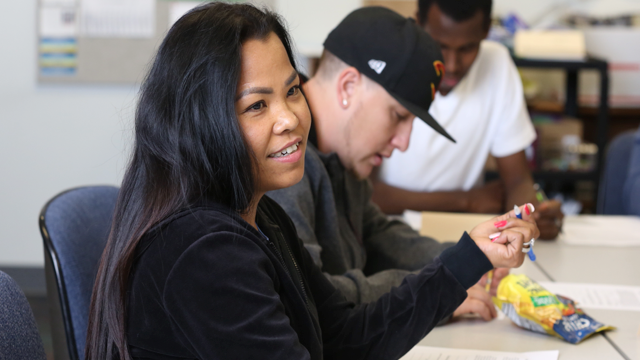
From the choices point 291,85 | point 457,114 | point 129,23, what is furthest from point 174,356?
point 129,23

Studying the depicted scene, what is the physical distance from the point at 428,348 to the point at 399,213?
869 millimetres

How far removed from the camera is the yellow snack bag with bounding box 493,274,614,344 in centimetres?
99

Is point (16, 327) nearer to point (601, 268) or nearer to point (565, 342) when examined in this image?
A: point (565, 342)

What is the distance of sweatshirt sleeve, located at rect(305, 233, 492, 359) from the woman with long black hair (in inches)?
4.5

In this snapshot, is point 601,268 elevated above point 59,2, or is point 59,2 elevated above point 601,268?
point 59,2

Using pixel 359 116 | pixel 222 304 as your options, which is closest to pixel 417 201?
pixel 359 116

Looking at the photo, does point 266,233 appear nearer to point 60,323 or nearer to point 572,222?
point 60,323

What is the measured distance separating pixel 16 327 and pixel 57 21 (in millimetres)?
2735

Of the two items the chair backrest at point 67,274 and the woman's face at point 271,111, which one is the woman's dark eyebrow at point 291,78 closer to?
the woman's face at point 271,111

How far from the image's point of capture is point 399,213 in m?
1.83

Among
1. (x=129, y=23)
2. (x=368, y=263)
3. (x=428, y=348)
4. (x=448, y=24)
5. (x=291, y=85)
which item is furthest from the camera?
(x=129, y=23)

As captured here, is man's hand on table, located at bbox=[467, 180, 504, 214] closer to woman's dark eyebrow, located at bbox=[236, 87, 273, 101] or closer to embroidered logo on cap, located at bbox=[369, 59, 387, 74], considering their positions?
embroidered logo on cap, located at bbox=[369, 59, 387, 74]

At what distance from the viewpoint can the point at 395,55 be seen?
1180mm

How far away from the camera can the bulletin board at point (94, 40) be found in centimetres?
312
